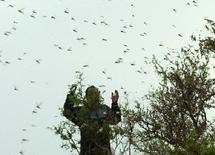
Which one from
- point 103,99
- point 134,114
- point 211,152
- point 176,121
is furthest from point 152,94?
point 211,152

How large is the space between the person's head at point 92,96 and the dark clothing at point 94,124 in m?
0.16

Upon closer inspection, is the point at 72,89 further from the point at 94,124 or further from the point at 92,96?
the point at 94,124

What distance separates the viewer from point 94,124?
11.3 m

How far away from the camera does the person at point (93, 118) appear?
1122 centimetres

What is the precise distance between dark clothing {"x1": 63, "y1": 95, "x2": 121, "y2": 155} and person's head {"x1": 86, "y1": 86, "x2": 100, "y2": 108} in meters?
0.16

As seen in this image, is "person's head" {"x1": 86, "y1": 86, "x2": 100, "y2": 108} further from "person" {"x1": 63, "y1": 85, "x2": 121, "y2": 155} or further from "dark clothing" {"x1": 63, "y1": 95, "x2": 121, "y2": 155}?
"dark clothing" {"x1": 63, "y1": 95, "x2": 121, "y2": 155}

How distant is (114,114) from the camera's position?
36.2ft

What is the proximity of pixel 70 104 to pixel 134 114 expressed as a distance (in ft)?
42.6

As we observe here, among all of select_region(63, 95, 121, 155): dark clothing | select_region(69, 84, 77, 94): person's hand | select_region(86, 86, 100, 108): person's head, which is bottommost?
select_region(63, 95, 121, 155): dark clothing

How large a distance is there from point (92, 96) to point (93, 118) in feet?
2.11

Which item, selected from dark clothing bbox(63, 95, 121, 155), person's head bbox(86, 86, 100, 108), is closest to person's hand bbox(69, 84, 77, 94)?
dark clothing bbox(63, 95, 121, 155)

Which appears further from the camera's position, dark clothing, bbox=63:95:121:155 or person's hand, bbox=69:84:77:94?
person's hand, bbox=69:84:77:94

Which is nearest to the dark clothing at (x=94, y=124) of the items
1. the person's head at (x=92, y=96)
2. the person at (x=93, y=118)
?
the person at (x=93, y=118)

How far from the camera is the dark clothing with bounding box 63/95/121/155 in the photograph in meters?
11.2
